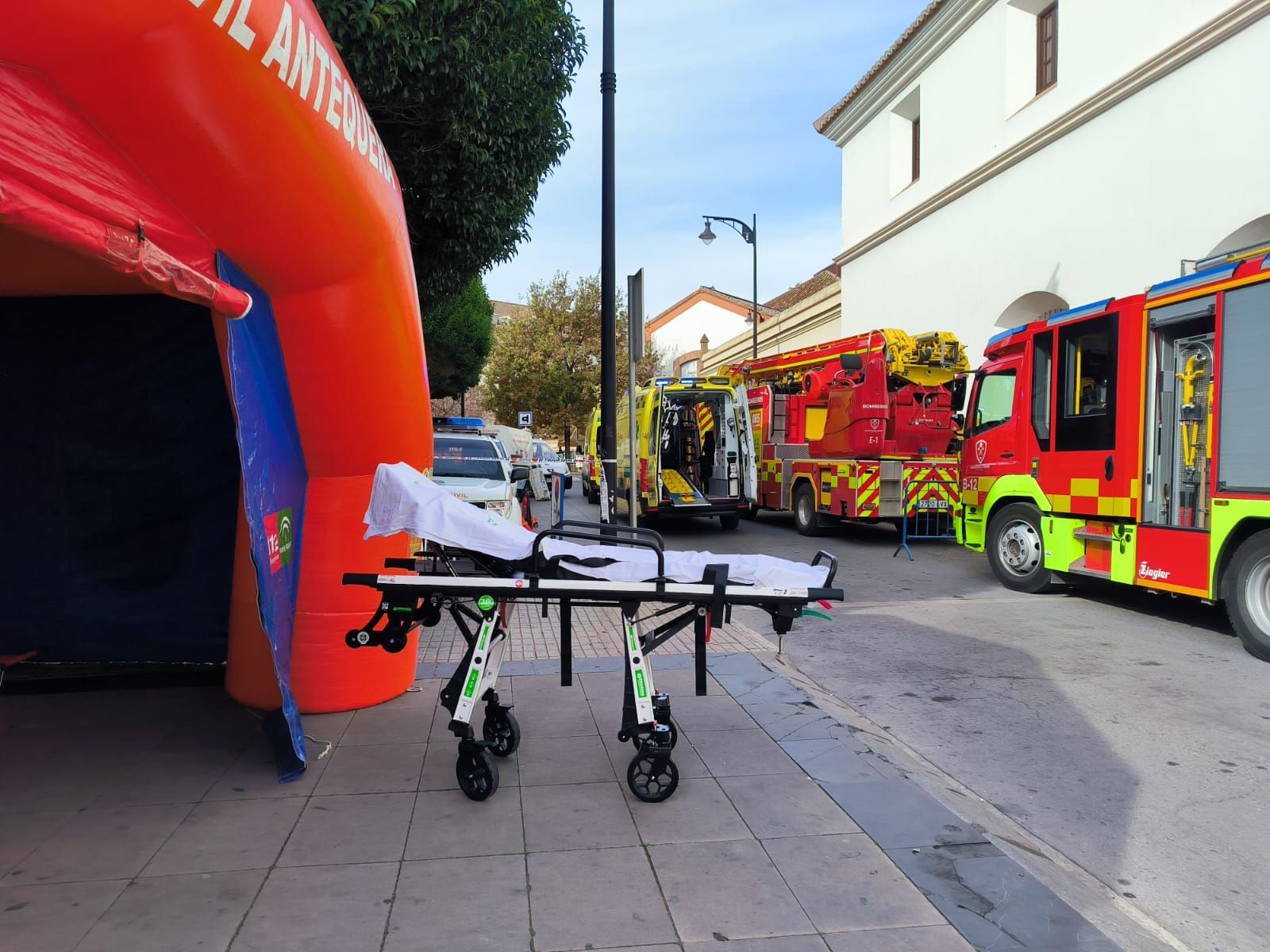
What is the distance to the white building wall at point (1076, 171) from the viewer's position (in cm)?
1148

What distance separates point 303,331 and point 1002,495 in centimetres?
779

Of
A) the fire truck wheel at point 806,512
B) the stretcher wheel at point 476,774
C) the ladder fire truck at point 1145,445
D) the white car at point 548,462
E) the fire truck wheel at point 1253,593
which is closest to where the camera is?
the stretcher wheel at point 476,774

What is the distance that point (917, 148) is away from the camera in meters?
20.7

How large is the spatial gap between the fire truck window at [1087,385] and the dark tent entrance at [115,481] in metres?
7.33

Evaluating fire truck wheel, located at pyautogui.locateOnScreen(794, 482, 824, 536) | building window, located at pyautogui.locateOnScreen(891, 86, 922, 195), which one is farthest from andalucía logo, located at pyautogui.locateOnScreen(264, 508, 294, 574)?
building window, located at pyautogui.locateOnScreen(891, 86, 922, 195)

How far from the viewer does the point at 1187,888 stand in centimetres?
334

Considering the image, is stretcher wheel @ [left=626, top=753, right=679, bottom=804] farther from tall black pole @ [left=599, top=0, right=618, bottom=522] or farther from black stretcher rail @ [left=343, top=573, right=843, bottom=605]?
tall black pole @ [left=599, top=0, right=618, bottom=522]

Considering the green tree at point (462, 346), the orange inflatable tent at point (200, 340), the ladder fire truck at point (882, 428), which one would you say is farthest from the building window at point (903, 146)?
the orange inflatable tent at point (200, 340)

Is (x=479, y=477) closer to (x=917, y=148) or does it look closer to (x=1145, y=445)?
(x=1145, y=445)

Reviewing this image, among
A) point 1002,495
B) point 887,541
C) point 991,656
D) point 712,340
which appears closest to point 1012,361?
point 1002,495

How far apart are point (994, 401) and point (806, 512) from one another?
5.38 meters

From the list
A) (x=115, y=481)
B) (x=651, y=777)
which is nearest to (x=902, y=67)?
(x=115, y=481)

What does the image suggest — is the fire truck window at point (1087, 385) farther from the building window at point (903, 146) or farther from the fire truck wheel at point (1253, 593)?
the building window at point (903, 146)

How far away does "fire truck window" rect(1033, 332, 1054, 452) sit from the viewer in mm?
8859
